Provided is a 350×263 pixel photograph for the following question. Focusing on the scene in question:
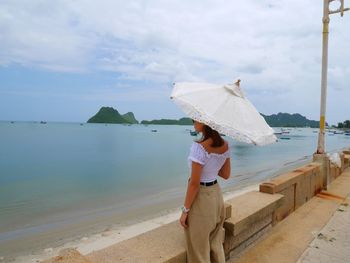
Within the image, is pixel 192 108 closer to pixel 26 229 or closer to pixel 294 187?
pixel 294 187

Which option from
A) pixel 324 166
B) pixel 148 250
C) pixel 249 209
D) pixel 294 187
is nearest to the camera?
pixel 148 250

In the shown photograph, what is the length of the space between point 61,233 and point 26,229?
1444 millimetres

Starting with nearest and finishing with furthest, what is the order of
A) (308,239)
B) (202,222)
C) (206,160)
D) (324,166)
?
(206,160) → (202,222) → (308,239) → (324,166)

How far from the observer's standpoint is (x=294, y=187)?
20.1 ft

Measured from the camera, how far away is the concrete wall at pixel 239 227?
2.65 metres

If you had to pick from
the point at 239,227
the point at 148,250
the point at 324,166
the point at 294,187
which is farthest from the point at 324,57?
the point at 148,250

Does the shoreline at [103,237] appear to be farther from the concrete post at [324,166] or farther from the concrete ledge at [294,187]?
the concrete post at [324,166]

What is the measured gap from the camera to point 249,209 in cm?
407

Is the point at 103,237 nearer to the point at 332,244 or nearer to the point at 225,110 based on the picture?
the point at 332,244

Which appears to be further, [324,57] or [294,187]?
[324,57]

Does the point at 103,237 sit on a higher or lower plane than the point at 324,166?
lower

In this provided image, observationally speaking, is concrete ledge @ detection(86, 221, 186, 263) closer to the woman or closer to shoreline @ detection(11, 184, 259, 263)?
the woman

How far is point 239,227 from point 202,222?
116 cm

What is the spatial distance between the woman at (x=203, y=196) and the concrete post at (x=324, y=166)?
635 cm
